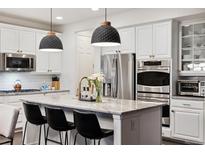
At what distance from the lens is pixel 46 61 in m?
6.13

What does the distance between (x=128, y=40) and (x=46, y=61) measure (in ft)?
7.66

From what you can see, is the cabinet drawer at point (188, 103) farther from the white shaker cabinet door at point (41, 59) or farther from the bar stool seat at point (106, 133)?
the white shaker cabinet door at point (41, 59)

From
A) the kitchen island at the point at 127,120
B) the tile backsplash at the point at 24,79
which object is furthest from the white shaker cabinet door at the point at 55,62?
the kitchen island at the point at 127,120

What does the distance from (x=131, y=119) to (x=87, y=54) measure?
4.23m

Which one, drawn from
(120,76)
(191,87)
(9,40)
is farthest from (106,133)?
(9,40)

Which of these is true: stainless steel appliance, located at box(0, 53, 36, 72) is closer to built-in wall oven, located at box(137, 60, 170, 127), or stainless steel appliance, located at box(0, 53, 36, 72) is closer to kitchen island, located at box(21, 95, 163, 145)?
kitchen island, located at box(21, 95, 163, 145)

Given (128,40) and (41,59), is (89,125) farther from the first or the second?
(41,59)

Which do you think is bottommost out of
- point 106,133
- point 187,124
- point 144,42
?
point 187,124

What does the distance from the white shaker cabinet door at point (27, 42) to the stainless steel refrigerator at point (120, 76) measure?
1954 mm

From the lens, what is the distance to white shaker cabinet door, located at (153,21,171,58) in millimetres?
4513

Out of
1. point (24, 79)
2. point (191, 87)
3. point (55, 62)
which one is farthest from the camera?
point (55, 62)

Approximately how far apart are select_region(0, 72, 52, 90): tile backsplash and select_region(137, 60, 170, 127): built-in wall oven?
2.86 meters

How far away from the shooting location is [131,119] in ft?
8.95

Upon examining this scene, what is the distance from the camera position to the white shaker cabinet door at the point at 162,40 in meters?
4.51
